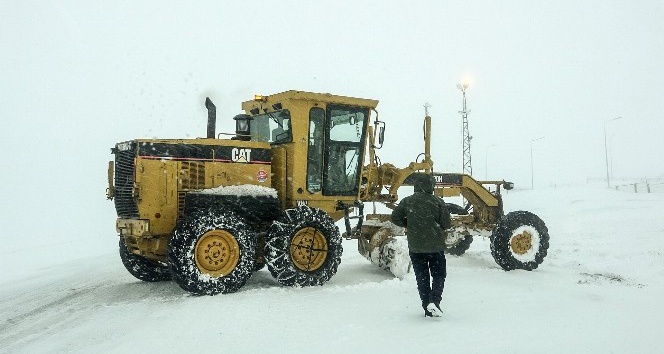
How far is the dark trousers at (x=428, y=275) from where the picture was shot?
216 inches

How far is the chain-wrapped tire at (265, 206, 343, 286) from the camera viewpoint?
7371 millimetres

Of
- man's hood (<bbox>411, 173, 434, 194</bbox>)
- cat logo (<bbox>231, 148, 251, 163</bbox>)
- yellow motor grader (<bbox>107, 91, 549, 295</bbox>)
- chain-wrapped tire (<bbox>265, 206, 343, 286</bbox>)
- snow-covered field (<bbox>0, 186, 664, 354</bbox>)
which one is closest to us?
snow-covered field (<bbox>0, 186, 664, 354</bbox>)

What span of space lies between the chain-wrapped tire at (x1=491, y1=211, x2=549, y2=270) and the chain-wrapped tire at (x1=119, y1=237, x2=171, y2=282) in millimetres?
5674

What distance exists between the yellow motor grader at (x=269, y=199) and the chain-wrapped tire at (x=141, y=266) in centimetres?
2

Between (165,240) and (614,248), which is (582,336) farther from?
(614,248)

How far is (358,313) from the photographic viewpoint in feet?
18.9

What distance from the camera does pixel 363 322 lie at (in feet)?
17.5

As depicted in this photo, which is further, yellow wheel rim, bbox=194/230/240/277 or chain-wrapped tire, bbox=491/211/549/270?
chain-wrapped tire, bbox=491/211/549/270

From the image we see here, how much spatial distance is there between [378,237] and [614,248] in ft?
18.5

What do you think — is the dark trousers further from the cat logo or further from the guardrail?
the guardrail

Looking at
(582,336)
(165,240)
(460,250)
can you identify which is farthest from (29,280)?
(582,336)

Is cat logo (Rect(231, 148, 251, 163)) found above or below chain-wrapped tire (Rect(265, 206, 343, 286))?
above

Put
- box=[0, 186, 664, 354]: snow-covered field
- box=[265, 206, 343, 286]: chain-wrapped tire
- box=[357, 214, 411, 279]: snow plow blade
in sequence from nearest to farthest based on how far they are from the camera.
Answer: box=[0, 186, 664, 354]: snow-covered field → box=[265, 206, 343, 286]: chain-wrapped tire → box=[357, 214, 411, 279]: snow plow blade

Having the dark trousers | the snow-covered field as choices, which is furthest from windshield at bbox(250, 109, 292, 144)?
the dark trousers
